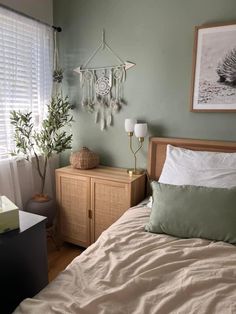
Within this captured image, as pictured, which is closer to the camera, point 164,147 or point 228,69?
point 228,69

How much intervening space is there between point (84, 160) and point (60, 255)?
0.93 meters

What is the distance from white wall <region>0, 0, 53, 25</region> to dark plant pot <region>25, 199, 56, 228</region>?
5.67 ft

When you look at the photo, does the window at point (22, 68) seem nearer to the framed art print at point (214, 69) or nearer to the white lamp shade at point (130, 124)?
the white lamp shade at point (130, 124)

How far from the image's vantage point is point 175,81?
2.20 metres

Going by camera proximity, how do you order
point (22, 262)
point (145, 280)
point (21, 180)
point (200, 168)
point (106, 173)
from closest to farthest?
point (145, 280), point (22, 262), point (200, 168), point (106, 173), point (21, 180)

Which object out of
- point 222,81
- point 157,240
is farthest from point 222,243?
point 222,81

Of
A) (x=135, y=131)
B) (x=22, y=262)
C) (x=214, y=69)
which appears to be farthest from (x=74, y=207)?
(x=214, y=69)

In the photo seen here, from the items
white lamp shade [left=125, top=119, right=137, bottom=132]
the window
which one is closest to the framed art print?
white lamp shade [left=125, top=119, right=137, bottom=132]

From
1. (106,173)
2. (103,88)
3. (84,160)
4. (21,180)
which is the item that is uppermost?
(103,88)

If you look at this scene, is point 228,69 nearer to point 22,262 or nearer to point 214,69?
point 214,69

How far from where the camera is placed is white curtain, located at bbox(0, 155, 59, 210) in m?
2.20

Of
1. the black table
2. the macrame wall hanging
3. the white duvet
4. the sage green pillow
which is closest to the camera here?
the white duvet

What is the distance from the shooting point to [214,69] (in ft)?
6.65

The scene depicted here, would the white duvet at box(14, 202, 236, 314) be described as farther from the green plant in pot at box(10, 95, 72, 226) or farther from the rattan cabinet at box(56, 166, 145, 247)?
the green plant in pot at box(10, 95, 72, 226)
